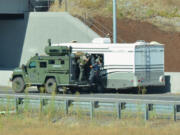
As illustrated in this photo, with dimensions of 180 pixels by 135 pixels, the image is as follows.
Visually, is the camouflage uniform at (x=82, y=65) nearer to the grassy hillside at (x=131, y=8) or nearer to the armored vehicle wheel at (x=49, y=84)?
the armored vehicle wheel at (x=49, y=84)

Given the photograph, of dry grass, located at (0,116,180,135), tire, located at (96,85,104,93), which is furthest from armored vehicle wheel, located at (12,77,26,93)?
dry grass, located at (0,116,180,135)

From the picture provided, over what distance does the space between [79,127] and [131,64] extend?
46.9 ft

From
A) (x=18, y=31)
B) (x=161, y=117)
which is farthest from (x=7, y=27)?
(x=161, y=117)

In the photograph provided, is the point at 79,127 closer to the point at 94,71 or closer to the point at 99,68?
the point at 94,71

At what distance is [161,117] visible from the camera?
21.1 meters

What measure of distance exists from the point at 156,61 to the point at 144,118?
46.5 feet

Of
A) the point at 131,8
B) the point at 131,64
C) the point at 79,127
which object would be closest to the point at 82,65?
the point at 131,64

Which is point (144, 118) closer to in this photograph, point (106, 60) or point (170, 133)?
point (170, 133)

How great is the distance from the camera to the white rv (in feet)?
110

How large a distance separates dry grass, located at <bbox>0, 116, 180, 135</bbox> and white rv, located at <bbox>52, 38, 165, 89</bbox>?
40.5 ft

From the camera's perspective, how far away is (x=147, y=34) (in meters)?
48.4

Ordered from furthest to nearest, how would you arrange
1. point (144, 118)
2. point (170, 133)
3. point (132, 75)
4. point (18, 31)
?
point (18, 31)
point (132, 75)
point (144, 118)
point (170, 133)

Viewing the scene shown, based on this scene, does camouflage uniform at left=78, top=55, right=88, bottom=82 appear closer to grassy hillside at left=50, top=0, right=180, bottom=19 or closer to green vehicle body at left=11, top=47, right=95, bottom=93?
green vehicle body at left=11, top=47, right=95, bottom=93

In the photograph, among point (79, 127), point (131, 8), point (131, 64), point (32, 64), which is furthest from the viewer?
point (131, 8)
